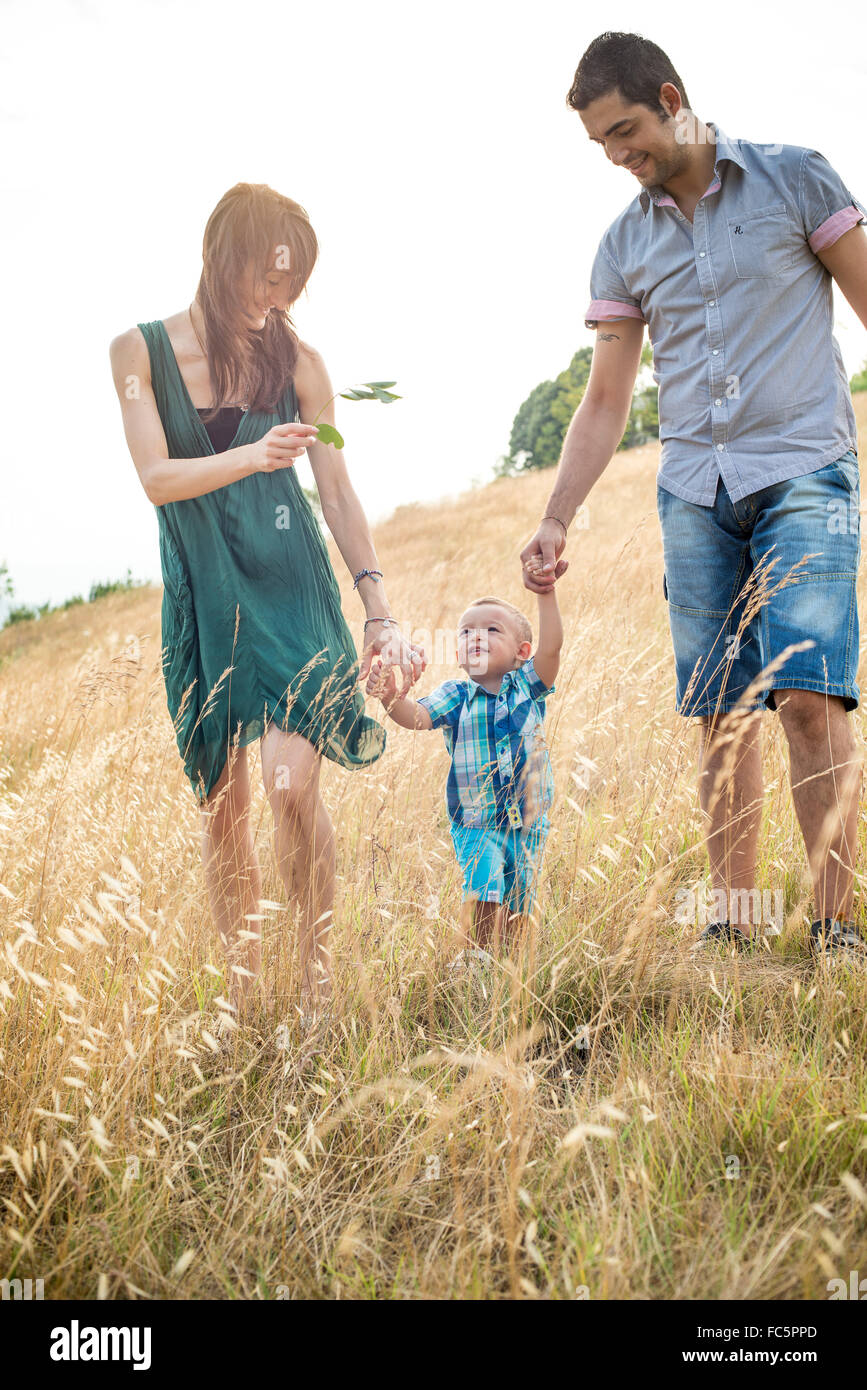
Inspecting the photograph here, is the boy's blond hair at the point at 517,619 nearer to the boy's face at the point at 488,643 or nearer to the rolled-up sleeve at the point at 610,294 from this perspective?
the boy's face at the point at 488,643

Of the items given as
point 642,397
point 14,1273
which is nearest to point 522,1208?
point 14,1273

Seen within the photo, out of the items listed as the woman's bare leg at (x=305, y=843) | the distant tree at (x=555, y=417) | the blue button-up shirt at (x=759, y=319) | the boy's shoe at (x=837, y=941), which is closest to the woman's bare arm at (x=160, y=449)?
the woman's bare leg at (x=305, y=843)

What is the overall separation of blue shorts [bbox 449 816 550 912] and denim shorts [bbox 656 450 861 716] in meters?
0.54

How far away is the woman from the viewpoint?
2.20 meters

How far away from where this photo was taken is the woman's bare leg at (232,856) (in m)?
2.25

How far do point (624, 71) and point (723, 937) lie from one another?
2244 mm

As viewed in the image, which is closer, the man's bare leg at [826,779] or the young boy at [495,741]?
the man's bare leg at [826,779]

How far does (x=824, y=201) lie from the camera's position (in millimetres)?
2289

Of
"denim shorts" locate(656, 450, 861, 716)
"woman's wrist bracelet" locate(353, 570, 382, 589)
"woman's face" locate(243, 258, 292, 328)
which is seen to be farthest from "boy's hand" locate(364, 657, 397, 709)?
"woman's face" locate(243, 258, 292, 328)

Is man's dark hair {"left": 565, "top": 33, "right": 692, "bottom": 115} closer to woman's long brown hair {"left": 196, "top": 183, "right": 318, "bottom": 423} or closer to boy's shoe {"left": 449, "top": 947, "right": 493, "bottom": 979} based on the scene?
woman's long brown hair {"left": 196, "top": 183, "right": 318, "bottom": 423}

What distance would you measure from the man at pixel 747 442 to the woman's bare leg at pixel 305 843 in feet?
2.67

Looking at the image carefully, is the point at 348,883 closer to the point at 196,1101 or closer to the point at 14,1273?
the point at 196,1101

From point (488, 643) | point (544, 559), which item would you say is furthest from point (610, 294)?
point (488, 643)
